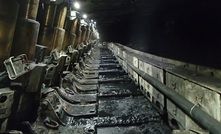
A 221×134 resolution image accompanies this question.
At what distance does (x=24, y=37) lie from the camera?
329cm

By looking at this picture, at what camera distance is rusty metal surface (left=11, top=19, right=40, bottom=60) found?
326 cm

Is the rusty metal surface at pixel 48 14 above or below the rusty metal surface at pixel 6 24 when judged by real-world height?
above

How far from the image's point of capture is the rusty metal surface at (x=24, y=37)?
3.26 metres

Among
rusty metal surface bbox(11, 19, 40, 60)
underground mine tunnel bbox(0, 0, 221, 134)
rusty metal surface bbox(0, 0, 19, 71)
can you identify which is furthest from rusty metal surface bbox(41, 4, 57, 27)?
rusty metal surface bbox(0, 0, 19, 71)

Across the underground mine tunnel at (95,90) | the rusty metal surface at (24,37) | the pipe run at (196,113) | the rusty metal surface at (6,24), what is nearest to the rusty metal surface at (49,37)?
the underground mine tunnel at (95,90)

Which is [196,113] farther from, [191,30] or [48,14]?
[191,30]

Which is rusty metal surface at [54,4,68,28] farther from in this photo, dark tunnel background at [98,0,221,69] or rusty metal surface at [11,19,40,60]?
dark tunnel background at [98,0,221,69]

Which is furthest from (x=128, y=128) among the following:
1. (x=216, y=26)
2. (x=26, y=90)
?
(x=216, y=26)

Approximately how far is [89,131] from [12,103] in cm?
133

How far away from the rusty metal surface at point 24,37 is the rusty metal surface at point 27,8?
11 cm

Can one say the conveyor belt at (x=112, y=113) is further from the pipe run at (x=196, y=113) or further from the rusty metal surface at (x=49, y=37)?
the rusty metal surface at (x=49, y=37)

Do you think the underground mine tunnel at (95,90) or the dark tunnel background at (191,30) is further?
the dark tunnel background at (191,30)

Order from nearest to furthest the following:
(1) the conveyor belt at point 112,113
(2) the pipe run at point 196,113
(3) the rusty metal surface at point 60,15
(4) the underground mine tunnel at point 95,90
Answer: (2) the pipe run at point 196,113 → (4) the underground mine tunnel at point 95,90 → (1) the conveyor belt at point 112,113 → (3) the rusty metal surface at point 60,15

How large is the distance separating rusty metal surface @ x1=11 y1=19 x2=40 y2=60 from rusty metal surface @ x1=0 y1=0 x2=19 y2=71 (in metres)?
0.33
